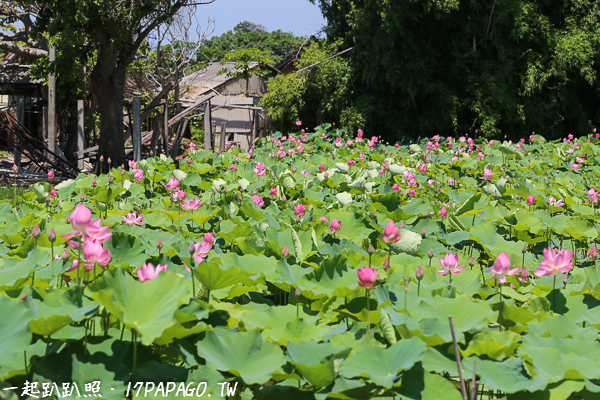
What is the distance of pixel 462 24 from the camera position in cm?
1251

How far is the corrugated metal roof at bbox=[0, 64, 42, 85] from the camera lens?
15.0 meters

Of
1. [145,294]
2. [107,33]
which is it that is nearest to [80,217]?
[145,294]

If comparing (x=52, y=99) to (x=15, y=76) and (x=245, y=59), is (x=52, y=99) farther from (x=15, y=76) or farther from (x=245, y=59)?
(x=245, y=59)

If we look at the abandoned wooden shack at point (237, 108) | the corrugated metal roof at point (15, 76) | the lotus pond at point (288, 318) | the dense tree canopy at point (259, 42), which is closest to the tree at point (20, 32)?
the corrugated metal roof at point (15, 76)

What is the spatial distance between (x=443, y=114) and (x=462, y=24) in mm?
2373

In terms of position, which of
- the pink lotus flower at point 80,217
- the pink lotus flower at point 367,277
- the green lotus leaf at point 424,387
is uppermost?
the pink lotus flower at point 80,217

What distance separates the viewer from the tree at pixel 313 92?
13.8m

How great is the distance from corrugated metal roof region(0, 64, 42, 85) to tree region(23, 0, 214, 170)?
4.91m

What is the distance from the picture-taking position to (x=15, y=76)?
1512 centimetres

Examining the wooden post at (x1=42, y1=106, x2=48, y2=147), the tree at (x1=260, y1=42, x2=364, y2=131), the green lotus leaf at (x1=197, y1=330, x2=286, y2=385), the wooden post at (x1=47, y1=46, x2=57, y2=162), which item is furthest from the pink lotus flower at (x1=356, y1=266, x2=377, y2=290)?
the wooden post at (x1=42, y1=106, x2=48, y2=147)

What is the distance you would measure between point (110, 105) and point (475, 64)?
364 inches

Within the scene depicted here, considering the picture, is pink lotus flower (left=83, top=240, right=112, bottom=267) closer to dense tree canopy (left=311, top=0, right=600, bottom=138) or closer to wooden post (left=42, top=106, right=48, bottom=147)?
dense tree canopy (left=311, top=0, right=600, bottom=138)

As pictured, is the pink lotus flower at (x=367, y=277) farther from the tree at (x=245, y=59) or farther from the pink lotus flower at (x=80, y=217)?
the tree at (x=245, y=59)

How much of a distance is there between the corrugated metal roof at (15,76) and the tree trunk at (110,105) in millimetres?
5507
